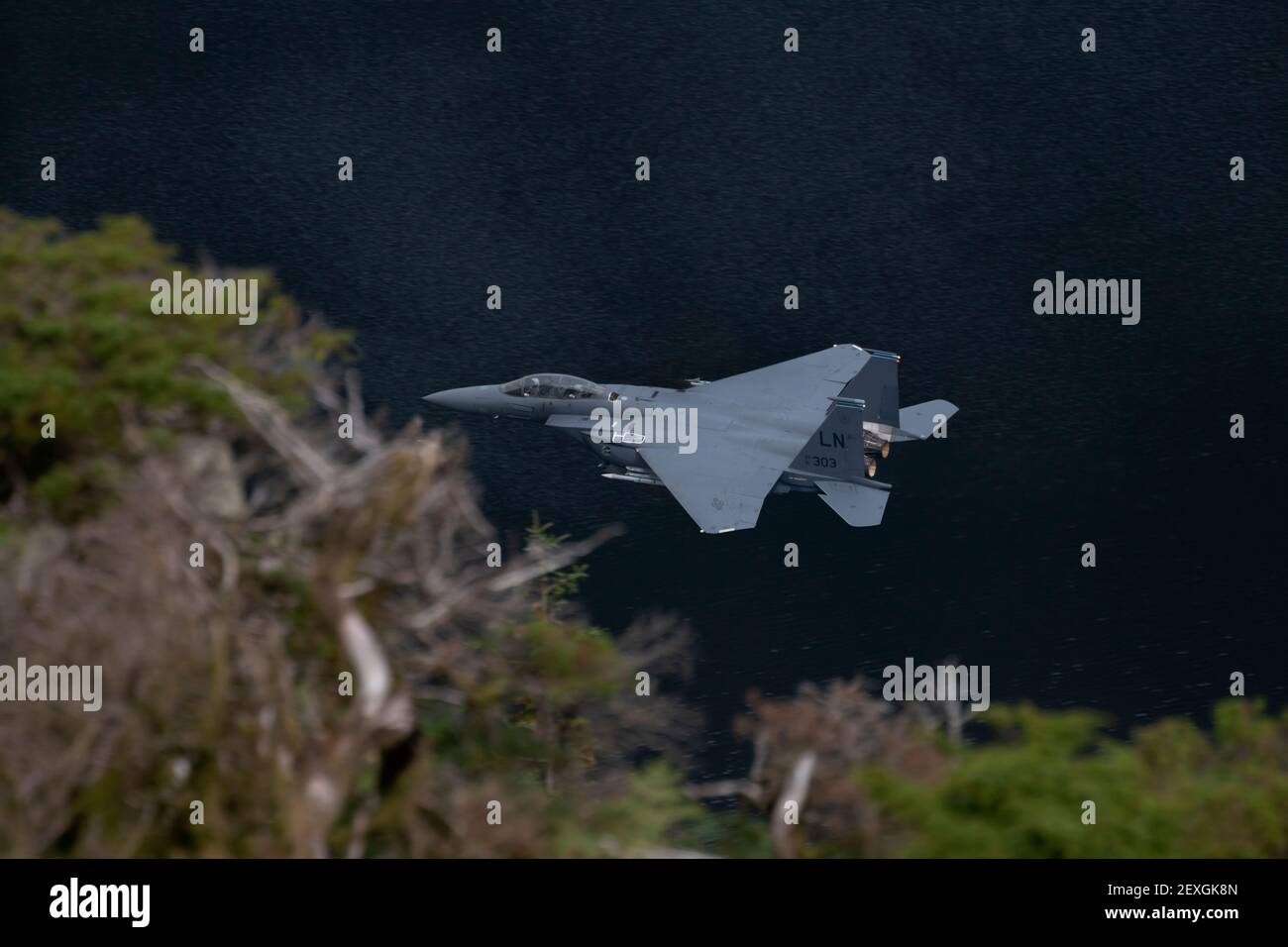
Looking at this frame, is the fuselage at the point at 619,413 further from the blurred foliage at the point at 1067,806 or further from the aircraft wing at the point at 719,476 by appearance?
the blurred foliage at the point at 1067,806

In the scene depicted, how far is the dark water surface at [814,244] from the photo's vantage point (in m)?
54.8

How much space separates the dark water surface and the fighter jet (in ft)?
4.53

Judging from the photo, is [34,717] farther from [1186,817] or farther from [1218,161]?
[1218,161]

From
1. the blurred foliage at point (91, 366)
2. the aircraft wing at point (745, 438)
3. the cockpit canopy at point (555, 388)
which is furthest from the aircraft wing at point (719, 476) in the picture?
the blurred foliage at point (91, 366)

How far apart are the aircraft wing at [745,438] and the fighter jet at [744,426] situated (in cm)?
3

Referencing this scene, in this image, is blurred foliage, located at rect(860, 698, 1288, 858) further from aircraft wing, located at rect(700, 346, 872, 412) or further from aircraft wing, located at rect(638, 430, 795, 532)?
aircraft wing, located at rect(700, 346, 872, 412)

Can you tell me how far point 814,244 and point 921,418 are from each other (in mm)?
10110

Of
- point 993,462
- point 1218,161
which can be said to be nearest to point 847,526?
point 993,462

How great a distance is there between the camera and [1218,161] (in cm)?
6738

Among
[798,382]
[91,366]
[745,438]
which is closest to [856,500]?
→ [745,438]

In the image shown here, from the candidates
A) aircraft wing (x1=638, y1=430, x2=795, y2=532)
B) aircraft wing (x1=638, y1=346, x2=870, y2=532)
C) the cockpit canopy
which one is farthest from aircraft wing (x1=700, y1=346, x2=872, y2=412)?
the cockpit canopy

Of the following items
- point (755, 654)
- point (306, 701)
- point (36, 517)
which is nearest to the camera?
point (306, 701)

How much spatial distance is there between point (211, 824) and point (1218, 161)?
166ft

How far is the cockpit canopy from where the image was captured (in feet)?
186
